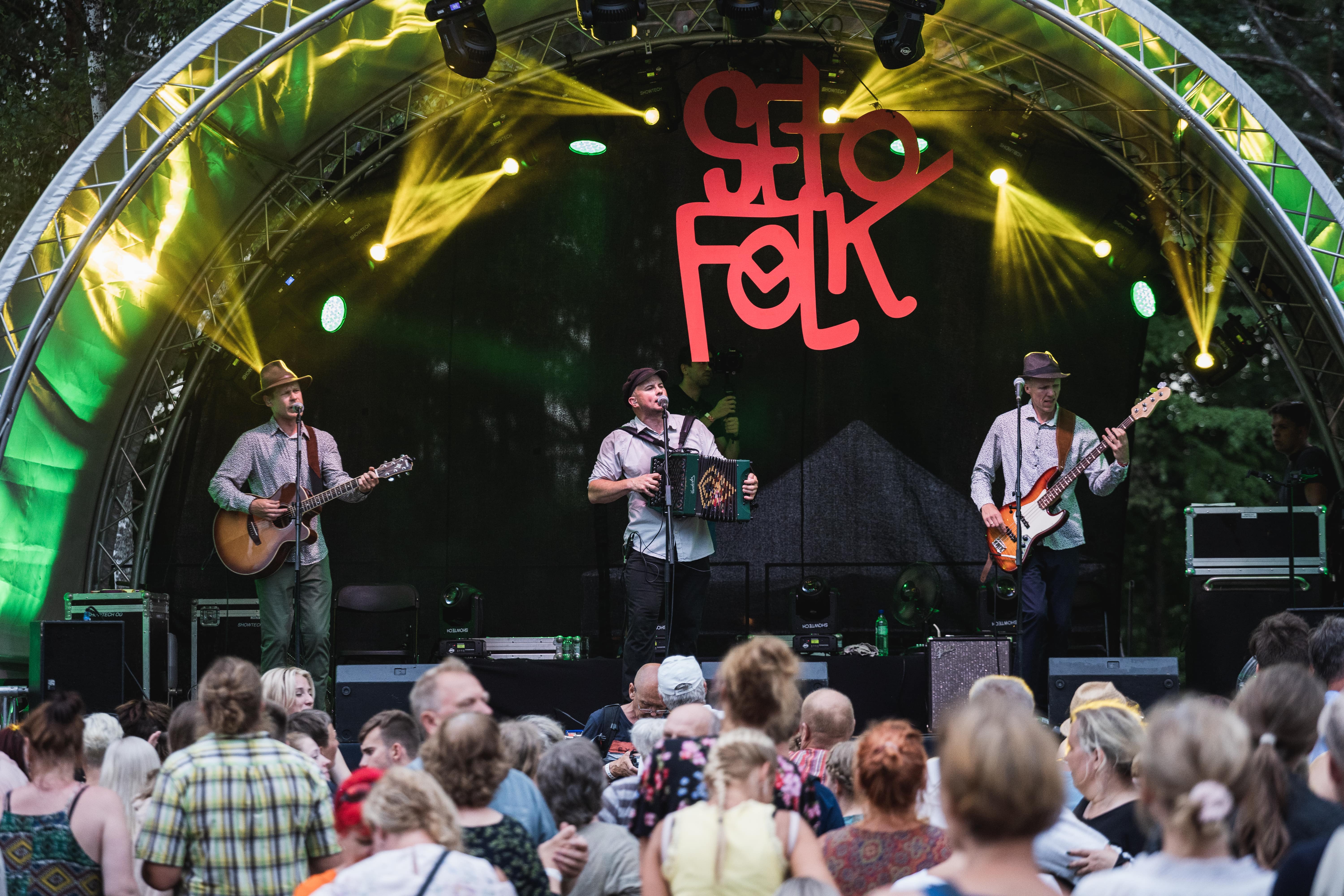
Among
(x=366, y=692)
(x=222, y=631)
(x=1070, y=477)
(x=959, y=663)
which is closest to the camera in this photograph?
(x=366, y=692)

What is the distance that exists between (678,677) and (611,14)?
4.86 metres

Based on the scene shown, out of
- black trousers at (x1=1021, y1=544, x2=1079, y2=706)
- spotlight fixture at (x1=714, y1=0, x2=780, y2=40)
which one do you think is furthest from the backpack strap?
spotlight fixture at (x1=714, y1=0, x2=780, y2=40)

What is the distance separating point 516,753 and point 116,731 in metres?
1.60

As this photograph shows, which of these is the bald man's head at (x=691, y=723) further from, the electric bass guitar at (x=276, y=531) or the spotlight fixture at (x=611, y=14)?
the spotlight fixture at (x=611, y=14)

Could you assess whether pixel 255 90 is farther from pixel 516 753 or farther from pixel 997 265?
pixel 516 753

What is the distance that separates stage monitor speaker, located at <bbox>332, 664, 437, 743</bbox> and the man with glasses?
0.99 metres

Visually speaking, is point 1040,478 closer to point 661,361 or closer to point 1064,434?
point 1064,434

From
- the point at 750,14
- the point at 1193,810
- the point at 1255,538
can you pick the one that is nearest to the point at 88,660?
the point at 750,14

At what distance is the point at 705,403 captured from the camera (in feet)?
35.0

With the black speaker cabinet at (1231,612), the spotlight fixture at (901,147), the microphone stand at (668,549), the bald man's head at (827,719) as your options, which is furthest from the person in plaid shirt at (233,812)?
the spotlight fixture at (901,147)

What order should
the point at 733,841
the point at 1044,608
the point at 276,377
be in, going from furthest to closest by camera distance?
1. the point at 276,377
2. the point at 1044,608
3. the point at 733,841

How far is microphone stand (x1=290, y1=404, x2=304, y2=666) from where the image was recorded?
25.9 ft

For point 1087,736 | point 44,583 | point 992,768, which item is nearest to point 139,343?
point 44,583

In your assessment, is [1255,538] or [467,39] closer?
[1255,538]
